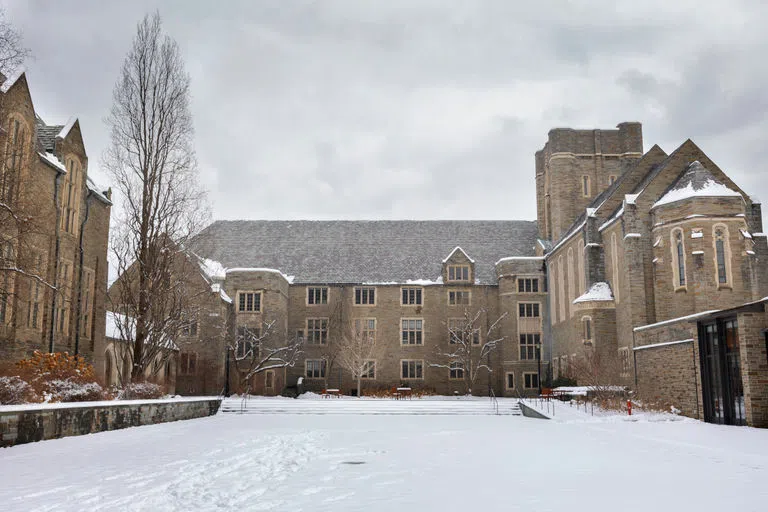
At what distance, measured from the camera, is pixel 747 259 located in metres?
32.7

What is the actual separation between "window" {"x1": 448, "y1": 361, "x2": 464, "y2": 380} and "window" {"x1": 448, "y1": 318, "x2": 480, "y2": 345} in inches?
60.0

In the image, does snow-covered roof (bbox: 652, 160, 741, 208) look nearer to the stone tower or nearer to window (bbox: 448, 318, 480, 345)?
the stone tower

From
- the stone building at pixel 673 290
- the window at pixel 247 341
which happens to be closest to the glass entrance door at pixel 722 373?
the stone building at pixel 673 290

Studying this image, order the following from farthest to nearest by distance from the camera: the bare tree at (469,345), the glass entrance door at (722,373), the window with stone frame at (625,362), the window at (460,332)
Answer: the window at (460,332)
the bare tree at (469,345)
the window with stone frame at (625,362)
the glass entrance door at (722,373)

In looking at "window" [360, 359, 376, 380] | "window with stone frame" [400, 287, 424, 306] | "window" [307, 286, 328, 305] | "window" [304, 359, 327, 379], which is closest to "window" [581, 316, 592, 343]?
"window with stone frame" [400, 287, 424, 306]

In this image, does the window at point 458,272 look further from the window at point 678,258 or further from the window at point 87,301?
the window at point 87,301

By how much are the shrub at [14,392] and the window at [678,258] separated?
2804 cm

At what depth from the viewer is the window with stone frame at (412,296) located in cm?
5244

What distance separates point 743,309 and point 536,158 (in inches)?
1541

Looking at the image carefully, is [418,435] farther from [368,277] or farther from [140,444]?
[368,277]

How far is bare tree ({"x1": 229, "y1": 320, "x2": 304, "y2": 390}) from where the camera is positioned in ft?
146

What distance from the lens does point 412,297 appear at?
52562mm

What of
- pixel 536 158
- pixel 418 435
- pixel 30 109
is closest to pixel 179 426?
pixel 418 435

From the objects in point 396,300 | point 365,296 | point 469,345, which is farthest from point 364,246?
point 469,345
